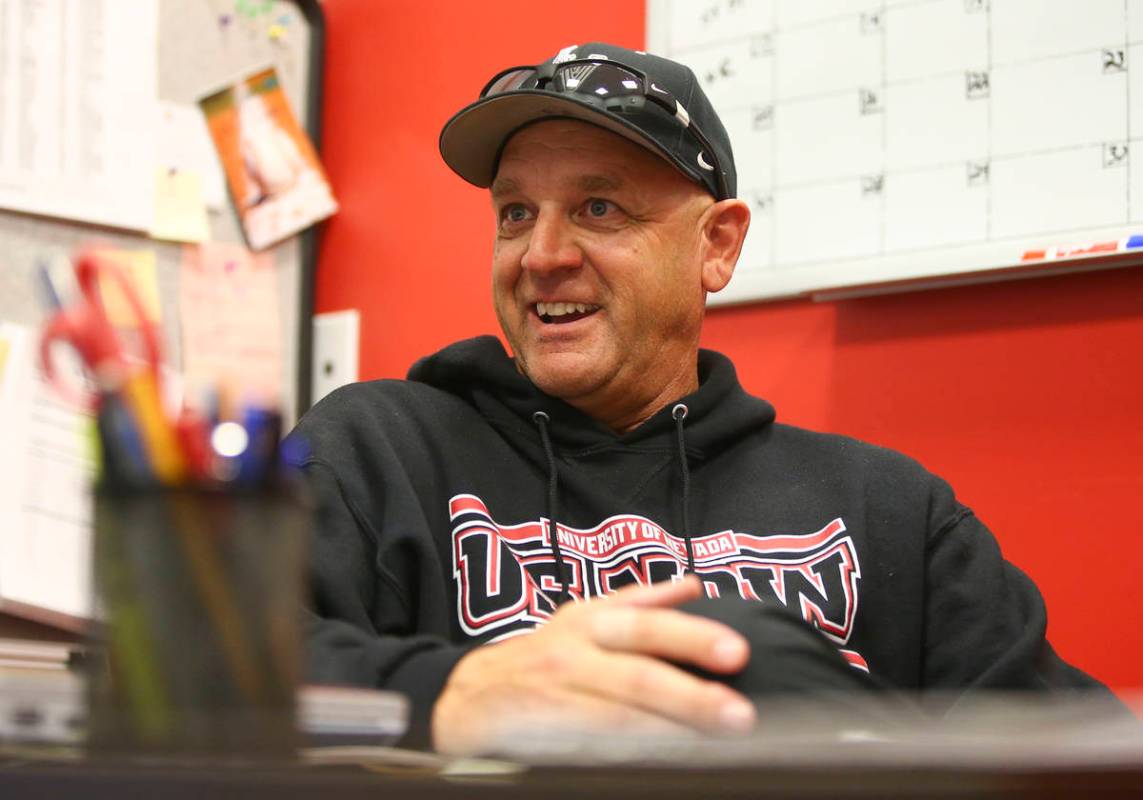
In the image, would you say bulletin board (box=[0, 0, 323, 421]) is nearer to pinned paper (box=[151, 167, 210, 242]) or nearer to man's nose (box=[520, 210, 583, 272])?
pinned paper (box=[151, 167, 210, 242])

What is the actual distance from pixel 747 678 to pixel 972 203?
3.34ft

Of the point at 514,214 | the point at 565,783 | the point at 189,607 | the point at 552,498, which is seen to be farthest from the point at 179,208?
the point at 565,783

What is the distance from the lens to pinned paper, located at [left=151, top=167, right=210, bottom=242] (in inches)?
69.7

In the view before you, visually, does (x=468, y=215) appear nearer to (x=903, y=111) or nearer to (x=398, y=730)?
(x=903, y=111)

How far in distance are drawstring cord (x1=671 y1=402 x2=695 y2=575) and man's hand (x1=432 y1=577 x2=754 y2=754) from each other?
20.3 inches

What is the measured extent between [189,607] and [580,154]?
0.93m

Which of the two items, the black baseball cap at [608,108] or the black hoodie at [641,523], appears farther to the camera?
the black baseball cap at [608,108]

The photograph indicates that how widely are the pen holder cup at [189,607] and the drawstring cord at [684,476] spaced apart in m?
0.75

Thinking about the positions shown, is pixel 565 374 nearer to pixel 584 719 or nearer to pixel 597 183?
pixel 597 183

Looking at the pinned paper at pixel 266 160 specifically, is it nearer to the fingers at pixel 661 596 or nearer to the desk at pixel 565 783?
the fingers at pixel 661 596

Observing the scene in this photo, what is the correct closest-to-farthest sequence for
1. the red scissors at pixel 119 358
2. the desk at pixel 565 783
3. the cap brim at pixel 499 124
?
the desk at pixel 565 783 < the red scissors at pixel 119 358 < the cap brim at pixel 499 124

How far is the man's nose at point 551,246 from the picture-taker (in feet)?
4.17

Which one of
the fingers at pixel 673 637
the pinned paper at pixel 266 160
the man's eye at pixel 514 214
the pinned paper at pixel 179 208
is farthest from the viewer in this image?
the pinned paper at pixel 266 160

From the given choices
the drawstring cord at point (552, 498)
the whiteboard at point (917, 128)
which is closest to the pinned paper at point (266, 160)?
the whiteboard at point (917, 128)
